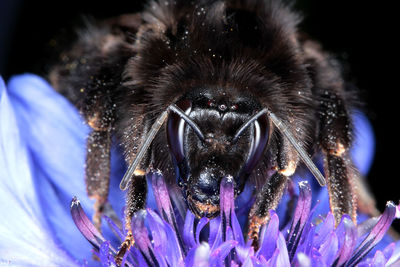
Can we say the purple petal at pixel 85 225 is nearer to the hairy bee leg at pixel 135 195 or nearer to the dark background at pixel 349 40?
the hairy bee leg at pixel 135 195

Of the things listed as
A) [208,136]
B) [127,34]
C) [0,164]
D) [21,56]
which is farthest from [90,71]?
[21,56]

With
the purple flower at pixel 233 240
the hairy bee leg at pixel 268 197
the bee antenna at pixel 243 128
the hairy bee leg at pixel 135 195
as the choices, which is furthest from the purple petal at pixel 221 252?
the bee antenna at pixel 243 128

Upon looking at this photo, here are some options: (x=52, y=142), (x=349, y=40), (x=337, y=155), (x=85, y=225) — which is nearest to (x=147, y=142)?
(x=85, y=225)

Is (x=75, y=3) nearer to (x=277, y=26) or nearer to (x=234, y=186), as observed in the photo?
(x=277, y=26)

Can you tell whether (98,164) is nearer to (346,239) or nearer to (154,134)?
(154,134)

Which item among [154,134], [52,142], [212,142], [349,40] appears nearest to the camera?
[212,142]

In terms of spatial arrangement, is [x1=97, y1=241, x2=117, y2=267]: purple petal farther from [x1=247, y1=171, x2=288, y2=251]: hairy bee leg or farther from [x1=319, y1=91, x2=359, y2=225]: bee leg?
[x1=319, y1=91, x2=359, y2=225]: bee leg
